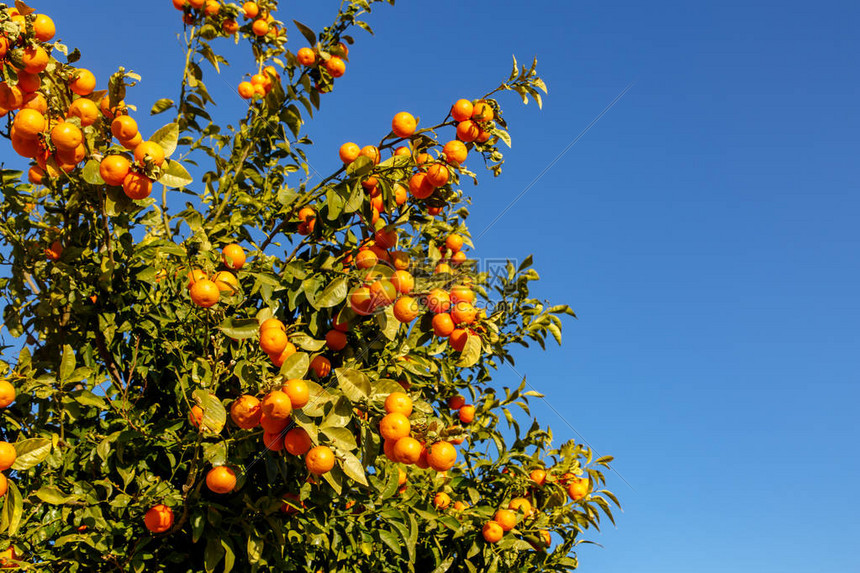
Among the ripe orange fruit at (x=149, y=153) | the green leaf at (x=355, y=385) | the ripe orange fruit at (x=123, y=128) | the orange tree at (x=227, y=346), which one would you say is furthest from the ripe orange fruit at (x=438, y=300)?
the ripe orange fruit at (x=123, y=128)

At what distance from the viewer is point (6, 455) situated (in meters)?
1.73

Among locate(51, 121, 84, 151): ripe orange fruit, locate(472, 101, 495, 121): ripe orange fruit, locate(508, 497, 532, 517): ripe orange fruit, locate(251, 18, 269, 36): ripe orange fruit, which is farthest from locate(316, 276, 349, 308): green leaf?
locate(251, 18, 269, 36): ripe orange fruit

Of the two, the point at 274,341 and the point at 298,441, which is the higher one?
the point at 274,341

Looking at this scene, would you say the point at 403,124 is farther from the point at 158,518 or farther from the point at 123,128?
the point at 158,518

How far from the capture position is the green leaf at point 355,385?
1.82 meters

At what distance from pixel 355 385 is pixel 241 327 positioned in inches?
20.0

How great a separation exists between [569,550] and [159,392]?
2.45 m

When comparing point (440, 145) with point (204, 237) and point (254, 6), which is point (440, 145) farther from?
point (254, 6)

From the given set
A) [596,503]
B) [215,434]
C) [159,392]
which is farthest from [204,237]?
[596,503]

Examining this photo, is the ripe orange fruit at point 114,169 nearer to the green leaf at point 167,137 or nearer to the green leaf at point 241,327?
the green leaf at point 167,137

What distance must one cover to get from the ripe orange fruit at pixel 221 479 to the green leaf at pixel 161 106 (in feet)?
5.59

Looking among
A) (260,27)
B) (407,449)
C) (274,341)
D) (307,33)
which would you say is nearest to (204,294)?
(274,341)

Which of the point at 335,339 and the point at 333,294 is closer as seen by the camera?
the point at 333,294

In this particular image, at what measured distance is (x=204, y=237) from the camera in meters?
2.62
